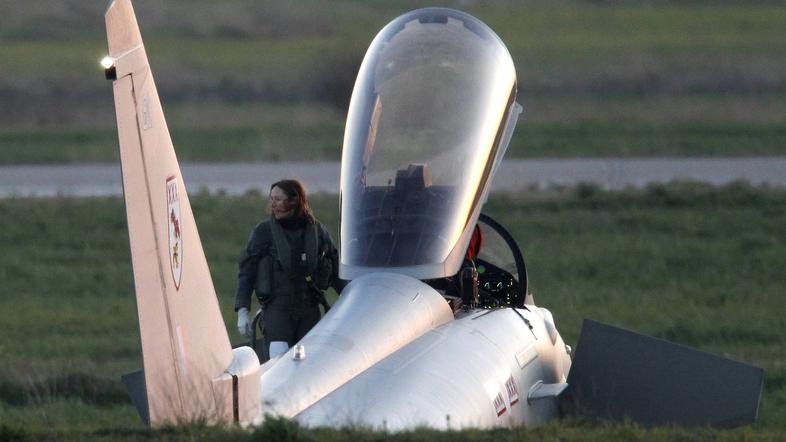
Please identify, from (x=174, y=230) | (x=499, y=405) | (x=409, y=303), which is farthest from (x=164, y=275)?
(x=409, y=303)

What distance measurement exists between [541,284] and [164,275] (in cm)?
1021

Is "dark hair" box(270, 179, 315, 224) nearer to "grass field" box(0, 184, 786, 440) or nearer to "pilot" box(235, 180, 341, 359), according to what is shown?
"pilot" box(235, 180, 341, 359)

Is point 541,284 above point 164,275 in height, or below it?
below

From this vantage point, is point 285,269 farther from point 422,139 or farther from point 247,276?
point 422,139

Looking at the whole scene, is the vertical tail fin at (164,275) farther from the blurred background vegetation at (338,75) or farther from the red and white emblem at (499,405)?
the blurred background vegetation at (338,75)

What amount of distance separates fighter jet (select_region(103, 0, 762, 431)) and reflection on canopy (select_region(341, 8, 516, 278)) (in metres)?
0.01

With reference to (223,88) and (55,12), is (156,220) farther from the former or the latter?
(55,12)

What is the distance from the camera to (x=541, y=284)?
51.0ft

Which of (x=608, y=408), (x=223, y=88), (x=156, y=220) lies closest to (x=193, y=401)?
(x=156, y=220)

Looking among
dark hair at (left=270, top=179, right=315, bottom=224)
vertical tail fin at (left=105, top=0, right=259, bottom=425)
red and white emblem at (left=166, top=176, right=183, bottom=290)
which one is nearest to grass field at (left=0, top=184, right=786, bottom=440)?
vertical tail fin at (left=105, top=0, right=259, bottom=425)

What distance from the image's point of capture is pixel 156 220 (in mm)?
5680

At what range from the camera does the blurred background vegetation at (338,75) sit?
31594 millimetres

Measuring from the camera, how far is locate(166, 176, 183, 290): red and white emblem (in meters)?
5.79

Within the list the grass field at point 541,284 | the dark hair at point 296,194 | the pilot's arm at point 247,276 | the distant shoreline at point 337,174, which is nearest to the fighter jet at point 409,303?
the dark hair at point 296,194
